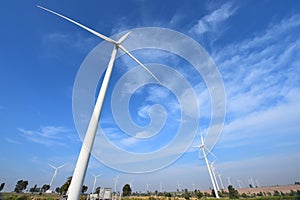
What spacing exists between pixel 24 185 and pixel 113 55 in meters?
110

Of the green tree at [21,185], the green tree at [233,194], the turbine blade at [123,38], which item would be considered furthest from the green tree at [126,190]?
the turbine blade at [123,38]

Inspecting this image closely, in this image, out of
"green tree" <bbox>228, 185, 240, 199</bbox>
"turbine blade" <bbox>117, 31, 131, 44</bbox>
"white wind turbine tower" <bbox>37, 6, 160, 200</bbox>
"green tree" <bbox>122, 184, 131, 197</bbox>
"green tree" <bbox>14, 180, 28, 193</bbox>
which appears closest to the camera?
"white wind turbine tower" <bbox>37, 6, 160, 200</bbox>

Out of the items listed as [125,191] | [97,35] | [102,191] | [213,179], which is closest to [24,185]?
[125,191]

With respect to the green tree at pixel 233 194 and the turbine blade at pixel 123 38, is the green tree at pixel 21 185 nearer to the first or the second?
the green tree at pixel 233 194

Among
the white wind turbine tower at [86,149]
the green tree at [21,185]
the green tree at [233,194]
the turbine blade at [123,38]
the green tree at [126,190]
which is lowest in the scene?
the white wind turbine tower at [86,149]

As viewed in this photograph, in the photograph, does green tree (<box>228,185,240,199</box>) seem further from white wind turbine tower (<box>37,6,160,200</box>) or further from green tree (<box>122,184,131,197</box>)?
white wind turbine tower (<box>37,6,160,200</box>)

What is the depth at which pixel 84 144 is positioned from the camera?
13734 millimetres

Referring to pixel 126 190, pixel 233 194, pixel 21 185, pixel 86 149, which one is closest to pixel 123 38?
Result: pixel 86 149

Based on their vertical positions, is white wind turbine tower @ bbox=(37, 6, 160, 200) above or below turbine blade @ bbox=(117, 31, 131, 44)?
below

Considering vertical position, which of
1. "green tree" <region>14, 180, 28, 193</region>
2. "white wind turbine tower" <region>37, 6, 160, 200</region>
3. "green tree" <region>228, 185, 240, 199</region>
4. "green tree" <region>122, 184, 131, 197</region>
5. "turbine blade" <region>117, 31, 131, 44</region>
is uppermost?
"green tree" <region>14, 180, 28, 193</region>

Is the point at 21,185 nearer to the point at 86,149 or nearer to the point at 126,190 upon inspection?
the point at 126,190

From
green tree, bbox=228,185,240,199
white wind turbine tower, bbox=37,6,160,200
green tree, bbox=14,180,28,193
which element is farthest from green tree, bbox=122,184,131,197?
white wind turbine tower, bbox=37,6,160,200

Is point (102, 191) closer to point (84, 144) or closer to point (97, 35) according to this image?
point (84, 144)

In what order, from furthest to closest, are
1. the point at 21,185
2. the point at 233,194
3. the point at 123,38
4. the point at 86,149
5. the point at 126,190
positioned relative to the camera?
the point at 21,185 < the point at 126,190 < the point at 233,194 < the point at 123,38 < the point at 86,149
